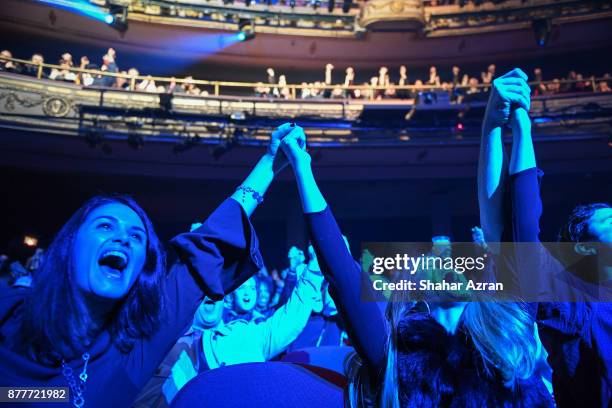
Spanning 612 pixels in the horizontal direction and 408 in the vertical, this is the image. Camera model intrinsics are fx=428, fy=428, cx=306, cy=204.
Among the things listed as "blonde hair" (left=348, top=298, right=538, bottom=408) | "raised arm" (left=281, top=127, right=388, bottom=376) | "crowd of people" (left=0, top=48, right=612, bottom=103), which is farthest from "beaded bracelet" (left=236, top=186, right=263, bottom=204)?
"crowd of people" (left=0, top=48, right=612, bottom=103)

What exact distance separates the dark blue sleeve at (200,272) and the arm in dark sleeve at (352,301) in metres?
0.27

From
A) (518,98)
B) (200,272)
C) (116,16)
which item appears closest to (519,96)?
(518,98)

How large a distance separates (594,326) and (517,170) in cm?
43

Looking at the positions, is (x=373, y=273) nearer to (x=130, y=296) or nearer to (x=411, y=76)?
(x=130, y=296)

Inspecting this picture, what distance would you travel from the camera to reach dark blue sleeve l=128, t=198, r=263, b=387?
109 centimetres

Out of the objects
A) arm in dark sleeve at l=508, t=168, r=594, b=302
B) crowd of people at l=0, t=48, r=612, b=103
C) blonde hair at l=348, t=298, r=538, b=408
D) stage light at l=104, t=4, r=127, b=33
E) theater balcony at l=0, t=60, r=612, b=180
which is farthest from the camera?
stage light at l=104, t=4, r=127, b=33

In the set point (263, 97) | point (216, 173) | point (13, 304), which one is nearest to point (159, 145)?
point (216, 173)

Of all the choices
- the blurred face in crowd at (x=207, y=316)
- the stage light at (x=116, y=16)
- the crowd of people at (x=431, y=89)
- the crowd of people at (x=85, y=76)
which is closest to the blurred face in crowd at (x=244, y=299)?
the blurred face in crowd at (x=207, y=316)

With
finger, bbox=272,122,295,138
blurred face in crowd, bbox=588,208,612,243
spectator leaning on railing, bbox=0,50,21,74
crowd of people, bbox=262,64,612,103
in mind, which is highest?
crowd of people, bbox=262,64,612,103

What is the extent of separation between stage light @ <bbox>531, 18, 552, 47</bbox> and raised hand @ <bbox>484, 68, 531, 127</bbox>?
523 inches

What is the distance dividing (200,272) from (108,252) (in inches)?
9.6

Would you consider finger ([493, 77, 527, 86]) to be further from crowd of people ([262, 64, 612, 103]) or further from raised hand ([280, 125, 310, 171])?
crowd of people ([262, 64, 612, 103])

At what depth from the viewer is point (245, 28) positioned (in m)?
12.6

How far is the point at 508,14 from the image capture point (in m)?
12.3
